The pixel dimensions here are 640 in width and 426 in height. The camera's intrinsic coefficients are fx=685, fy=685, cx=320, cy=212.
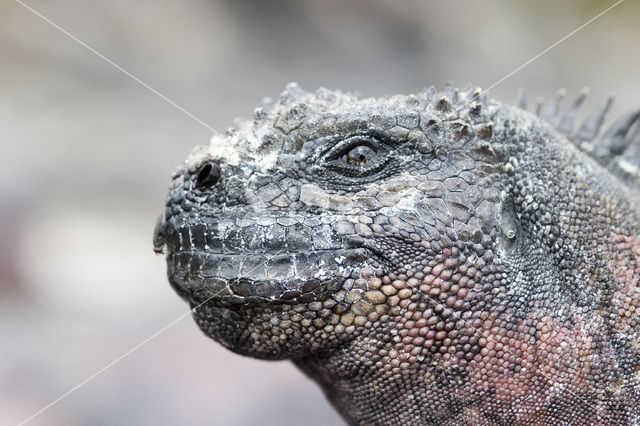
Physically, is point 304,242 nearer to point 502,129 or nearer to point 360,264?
point 360,264

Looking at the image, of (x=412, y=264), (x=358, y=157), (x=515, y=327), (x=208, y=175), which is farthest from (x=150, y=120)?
(x=515, y=327)

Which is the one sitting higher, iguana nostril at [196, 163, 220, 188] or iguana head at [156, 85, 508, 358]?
iguana nostril at [196, 163, 220, 188]

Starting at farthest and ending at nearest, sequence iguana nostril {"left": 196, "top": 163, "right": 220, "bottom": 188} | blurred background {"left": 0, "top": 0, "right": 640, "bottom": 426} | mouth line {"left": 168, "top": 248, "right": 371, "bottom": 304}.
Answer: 1. blurred background {"left": 0, "top": 0, "right": 640, "bottom": 426}
2. iguana nostril {"left": 196, "top": 163, "right": 220, "bottom": 188}
3. mouth line {"left": 168, "top": 248, "right": 371, "bottom": 304}

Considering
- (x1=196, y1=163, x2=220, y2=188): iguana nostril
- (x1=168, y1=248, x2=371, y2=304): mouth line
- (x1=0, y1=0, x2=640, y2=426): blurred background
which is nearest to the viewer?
(x1=168, y1=248, x2=371, y2=304): mouth line

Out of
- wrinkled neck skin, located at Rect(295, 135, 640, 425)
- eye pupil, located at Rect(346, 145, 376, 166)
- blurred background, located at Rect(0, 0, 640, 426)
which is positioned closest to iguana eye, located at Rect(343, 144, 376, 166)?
eye pupil, located at Rect(346, 145, 376, 166)

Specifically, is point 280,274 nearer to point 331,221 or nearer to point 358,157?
point 331,221

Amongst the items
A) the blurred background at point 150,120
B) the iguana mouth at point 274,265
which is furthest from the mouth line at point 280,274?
the blurred background at point 150,120

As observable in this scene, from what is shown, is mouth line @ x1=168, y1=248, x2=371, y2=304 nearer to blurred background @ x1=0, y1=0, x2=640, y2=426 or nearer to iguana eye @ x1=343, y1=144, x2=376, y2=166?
iguana eye @ x1=343, y1=144, x2=376, y2=166

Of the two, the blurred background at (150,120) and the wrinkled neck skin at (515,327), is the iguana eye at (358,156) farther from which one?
the blurred background at (150,120)
